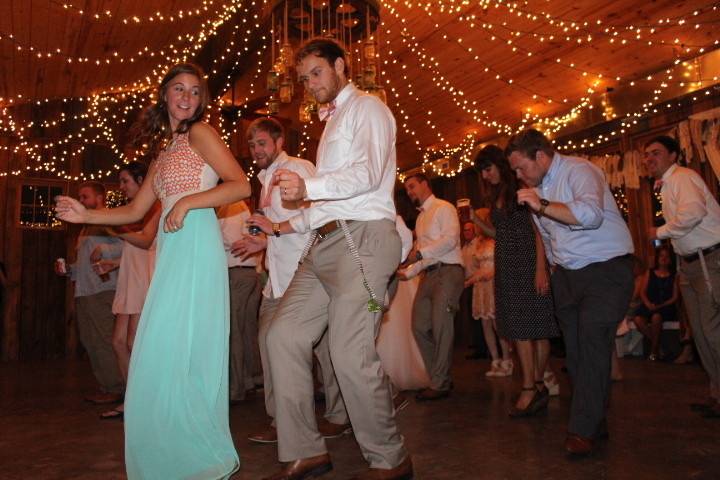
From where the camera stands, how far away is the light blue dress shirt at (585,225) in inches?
106

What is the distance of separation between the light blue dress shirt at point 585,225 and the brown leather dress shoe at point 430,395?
1640 millimetres

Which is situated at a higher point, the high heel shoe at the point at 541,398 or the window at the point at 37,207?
the window at the point at 37,207

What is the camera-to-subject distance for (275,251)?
337cm

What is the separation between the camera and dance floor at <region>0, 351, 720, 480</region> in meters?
2.43

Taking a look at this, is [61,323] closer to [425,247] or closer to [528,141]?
[425,247]

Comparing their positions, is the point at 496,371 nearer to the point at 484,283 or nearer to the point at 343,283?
the point at 484,283

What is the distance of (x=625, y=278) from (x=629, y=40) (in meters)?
4.56

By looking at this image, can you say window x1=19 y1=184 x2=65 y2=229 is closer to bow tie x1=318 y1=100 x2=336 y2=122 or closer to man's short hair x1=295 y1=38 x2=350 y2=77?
bow tie x1=318 y1=100 x2=336 y2=122

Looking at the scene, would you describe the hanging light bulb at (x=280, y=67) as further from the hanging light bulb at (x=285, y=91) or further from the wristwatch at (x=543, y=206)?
the wristwatch at (x=543, y=206)

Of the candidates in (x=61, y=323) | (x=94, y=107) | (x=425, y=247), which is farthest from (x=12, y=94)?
(x=425, y=247)

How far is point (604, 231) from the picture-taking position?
9.23ft

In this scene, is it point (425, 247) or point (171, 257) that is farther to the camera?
point (425, 247)

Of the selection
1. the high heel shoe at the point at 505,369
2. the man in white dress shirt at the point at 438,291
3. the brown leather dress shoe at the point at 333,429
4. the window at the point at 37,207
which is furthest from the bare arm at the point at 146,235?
the window at the point at 37,207

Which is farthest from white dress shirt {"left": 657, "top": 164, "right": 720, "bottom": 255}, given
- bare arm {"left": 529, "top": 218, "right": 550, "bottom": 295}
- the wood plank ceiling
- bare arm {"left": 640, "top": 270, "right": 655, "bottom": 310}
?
bare arm {"left": 640, "top": 270, "right": 655, "bottom": 310}
